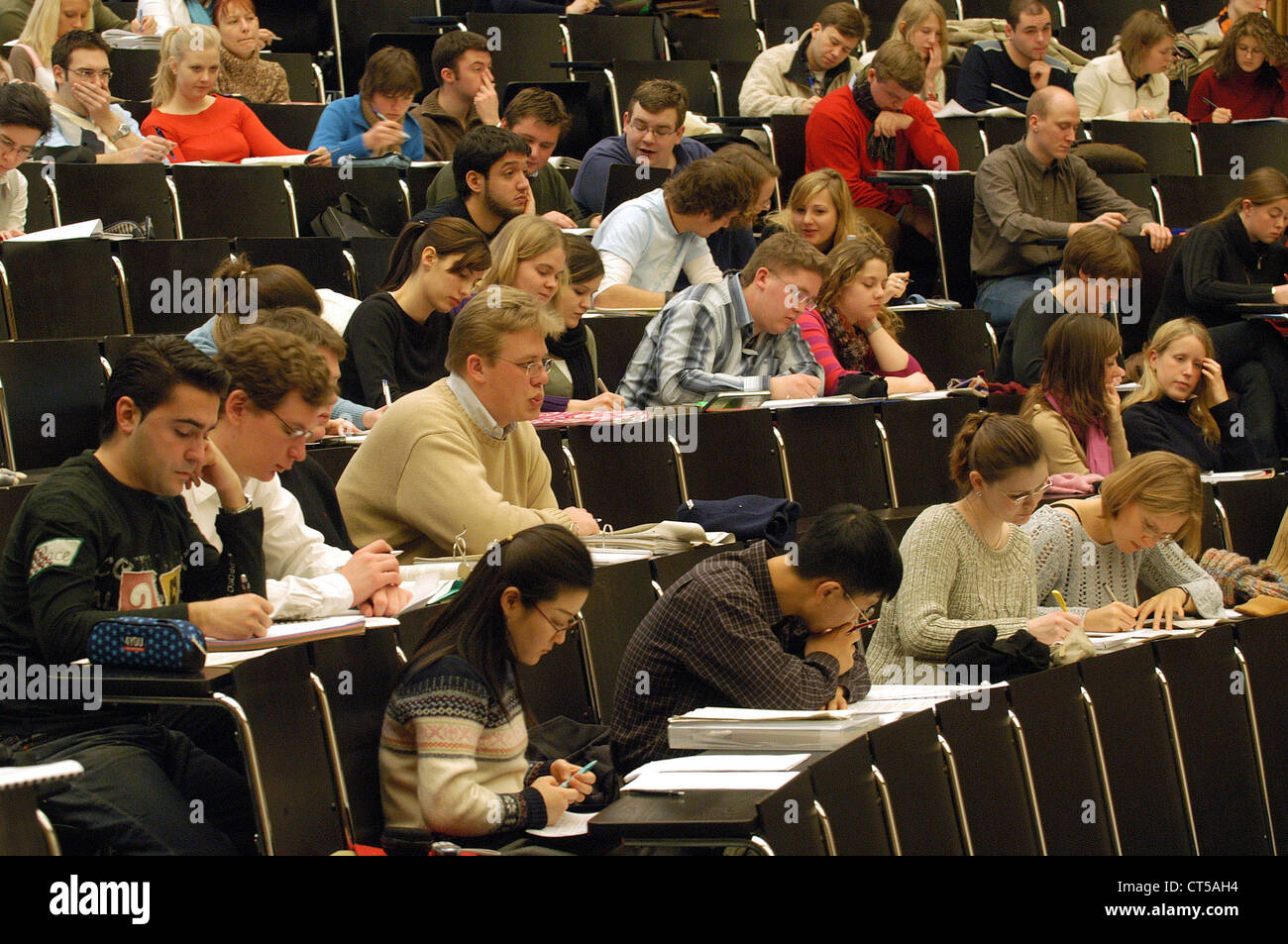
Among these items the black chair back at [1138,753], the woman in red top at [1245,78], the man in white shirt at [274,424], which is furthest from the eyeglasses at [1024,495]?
the woman in red top at [1245,78]

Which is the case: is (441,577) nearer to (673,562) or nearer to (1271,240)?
(673,562)

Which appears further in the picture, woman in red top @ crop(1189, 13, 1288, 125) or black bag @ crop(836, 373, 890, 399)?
woman in red top @ crop(1189, 13, 1288, 125)

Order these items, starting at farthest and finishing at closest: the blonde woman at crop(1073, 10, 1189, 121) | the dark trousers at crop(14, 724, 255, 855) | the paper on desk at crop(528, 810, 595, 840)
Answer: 1. the blonde woman at crop(1073, 10, 1189, 121)
2. the paper on desk at crop(528, 810, 595, 840)
3. the dark trousers at crop(14, 724, 255, 855)

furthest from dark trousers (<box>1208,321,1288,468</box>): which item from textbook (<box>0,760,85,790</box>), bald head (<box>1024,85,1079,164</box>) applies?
textbook (<box>0,760,85,790</box>)

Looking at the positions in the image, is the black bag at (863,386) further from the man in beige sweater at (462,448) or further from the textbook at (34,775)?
the textbook at (34,775)

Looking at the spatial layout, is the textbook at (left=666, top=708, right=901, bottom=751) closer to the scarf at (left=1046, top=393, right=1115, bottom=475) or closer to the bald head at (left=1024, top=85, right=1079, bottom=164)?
the scarf at (left=1046, top=393, right=1115, bottom=475)

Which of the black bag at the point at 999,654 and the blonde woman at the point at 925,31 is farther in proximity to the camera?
the blonde woman at the point at 925,31

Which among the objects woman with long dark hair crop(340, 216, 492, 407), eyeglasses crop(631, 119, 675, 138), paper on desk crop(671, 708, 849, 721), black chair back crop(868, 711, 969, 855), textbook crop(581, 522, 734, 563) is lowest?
black chair back crop(868, 711, 969, 855)

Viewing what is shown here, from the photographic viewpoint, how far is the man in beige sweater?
304 centimetres

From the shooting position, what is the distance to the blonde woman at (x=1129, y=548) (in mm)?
3660

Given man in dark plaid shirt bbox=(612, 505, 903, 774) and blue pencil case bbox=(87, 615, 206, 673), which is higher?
blue pencil case bbox=(87, 615, 206, 673)

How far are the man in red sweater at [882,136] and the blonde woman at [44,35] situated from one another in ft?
9.03

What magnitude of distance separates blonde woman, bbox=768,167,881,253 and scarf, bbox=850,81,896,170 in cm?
75
